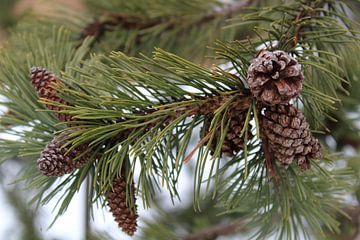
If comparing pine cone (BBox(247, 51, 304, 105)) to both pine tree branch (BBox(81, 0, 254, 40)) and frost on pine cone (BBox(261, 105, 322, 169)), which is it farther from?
pine tree branch (BBox(81, 0, 254, 40))

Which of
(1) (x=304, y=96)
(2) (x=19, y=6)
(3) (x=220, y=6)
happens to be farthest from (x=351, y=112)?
(2) (x=19, y=6)

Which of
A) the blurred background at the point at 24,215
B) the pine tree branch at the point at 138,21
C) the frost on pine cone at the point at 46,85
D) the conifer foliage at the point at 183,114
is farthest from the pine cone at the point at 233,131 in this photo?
the blurred background at the point at 24,215

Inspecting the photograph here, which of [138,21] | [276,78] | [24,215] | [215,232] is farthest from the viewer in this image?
[24,215]

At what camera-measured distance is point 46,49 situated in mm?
527

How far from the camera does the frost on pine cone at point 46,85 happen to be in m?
0.45

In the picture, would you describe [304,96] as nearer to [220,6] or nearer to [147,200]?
[147,200]

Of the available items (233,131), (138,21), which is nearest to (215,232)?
(138,21)

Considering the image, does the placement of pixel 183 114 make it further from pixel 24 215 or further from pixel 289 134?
pixel 24 215

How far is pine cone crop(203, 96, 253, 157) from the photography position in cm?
42

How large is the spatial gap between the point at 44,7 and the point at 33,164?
30cm

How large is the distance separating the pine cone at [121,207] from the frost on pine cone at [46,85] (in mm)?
59

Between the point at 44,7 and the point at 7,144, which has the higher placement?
the point at 44,7

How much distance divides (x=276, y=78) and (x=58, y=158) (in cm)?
15

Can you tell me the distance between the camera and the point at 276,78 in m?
0.38
